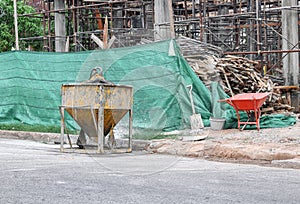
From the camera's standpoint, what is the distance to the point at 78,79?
16.1 m

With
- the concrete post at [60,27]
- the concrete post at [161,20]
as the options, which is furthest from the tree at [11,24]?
the concrete post at [161,20]

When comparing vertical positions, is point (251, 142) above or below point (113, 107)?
below

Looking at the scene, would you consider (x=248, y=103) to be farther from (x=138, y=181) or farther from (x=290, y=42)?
(x=290, y=42)

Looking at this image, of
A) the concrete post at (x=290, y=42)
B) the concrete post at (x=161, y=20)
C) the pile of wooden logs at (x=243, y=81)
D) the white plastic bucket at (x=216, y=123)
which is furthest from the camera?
the concrete post at (x=290, y=42)

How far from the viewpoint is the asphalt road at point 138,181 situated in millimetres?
7082

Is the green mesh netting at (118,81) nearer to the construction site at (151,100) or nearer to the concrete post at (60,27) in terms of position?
the construction site at (151,100)

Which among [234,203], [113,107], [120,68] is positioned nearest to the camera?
[234,203]

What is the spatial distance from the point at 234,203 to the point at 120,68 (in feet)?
28.7

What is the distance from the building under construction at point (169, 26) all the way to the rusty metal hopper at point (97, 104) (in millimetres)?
3257

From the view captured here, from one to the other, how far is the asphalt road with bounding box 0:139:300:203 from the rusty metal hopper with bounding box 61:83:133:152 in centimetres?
98

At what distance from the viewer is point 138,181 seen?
27.2 ft

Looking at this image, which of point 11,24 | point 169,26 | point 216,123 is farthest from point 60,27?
point 216,123

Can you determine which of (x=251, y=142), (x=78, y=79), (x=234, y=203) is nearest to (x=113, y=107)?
(x=251, y=142)

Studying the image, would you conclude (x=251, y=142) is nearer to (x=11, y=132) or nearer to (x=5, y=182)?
(x=5, y=182)
